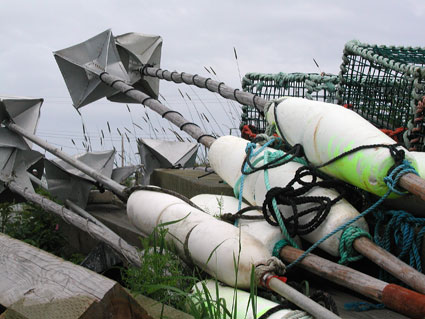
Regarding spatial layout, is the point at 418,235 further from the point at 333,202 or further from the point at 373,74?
the point at 373,74

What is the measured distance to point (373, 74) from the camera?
4.44 m

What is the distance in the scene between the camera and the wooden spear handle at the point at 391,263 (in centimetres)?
247

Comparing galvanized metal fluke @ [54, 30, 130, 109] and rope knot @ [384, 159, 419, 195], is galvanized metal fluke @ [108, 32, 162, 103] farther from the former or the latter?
rope knot @ [384, 159, 419, 195]

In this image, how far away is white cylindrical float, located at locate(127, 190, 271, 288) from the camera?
8.93ft

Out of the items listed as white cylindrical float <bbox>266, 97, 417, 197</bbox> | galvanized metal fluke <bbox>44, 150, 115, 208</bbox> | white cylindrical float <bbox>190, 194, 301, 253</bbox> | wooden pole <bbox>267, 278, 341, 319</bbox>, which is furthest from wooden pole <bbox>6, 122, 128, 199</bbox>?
Result: wooden pole <bbox>267, 278, 341, 319</bbox>

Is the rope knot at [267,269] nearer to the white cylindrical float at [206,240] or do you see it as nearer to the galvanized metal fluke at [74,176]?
the white cylindrical float at [206,240]

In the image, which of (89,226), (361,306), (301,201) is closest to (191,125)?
(89,226)

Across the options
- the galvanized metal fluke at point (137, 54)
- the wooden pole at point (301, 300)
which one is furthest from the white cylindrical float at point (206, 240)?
the galvanized metal fluke at point (137, 54)

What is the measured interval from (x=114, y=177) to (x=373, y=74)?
316 cm

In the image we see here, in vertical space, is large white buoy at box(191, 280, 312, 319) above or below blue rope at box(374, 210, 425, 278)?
below

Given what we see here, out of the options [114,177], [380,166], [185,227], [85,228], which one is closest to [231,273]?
[185,227]

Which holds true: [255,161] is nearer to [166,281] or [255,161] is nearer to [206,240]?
[206,240]

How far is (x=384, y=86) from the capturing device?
4387mm

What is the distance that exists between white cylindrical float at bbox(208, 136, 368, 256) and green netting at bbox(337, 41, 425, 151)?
95cm
